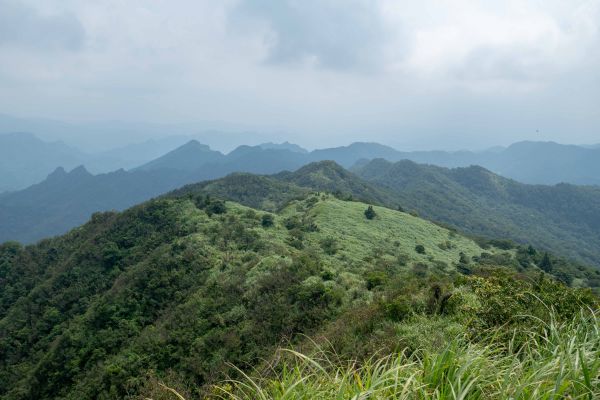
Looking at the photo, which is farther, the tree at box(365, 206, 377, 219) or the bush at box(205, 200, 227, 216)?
the tree at box(365, 206, 377, 219)

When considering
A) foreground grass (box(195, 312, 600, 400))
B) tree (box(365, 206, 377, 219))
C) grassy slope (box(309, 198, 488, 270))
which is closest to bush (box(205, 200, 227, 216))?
grassy slope (box(309, 198, 488, 270))

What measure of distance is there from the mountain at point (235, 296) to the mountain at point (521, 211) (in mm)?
80245

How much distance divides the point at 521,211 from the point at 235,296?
598 feet

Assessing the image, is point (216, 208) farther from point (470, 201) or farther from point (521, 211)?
point (521, 211)

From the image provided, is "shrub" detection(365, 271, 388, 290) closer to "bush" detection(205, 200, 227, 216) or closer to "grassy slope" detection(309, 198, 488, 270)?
"grassy slope" detection(309, 198, 488, 270)

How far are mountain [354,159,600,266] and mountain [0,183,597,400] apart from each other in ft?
263

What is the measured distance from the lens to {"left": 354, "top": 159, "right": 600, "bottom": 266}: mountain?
122250mm

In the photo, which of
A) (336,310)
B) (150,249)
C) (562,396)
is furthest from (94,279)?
(562,396)

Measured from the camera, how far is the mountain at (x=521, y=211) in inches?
4813

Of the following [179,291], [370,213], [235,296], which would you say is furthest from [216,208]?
[235,296]

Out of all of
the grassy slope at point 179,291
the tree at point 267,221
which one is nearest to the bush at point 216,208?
the grassy slope at point 179,291

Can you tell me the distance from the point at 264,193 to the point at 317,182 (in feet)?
109

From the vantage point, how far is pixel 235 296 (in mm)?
22984

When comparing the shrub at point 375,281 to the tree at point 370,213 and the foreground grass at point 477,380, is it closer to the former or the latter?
the foreground grass at point 477,380
